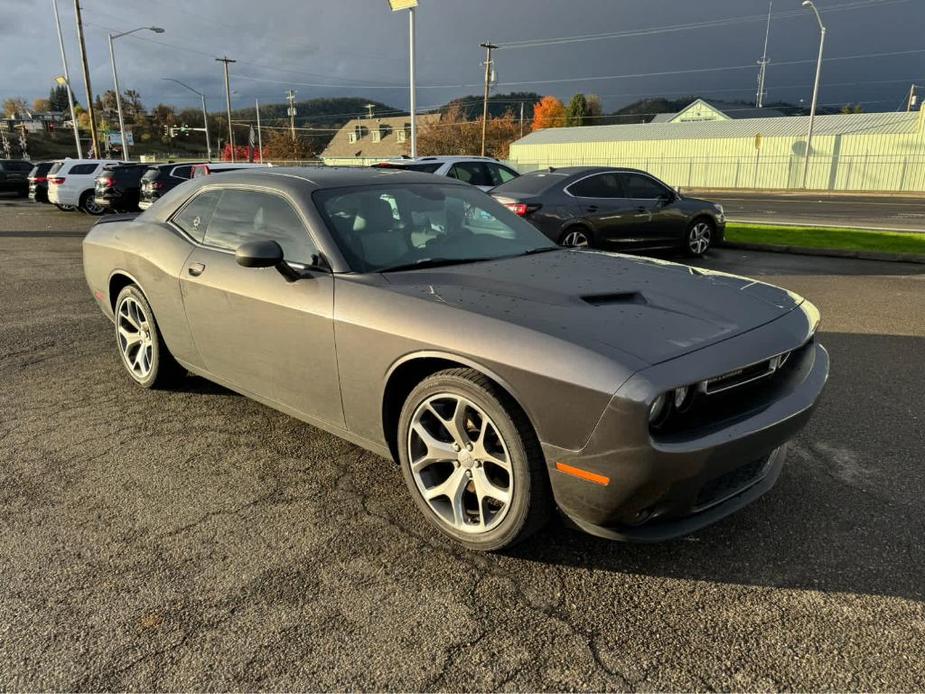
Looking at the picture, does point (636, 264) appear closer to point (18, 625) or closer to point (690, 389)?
point (690, 389)

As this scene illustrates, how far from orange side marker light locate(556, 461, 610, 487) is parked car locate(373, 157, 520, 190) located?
10297 mm

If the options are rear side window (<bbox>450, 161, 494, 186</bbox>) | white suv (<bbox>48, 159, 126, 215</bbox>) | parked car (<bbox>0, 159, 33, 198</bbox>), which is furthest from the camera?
parked car (<bbox>0, 159, 33, 198</bbox>)

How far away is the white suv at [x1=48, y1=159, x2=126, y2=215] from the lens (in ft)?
68.0

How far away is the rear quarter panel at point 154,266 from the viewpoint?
13.6 ft

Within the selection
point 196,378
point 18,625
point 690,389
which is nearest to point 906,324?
point 690,389

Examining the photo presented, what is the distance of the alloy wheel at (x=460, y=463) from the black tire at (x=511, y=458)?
0.08 feet

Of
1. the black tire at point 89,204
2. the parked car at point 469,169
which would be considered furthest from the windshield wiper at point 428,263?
the black tire at point 89,204

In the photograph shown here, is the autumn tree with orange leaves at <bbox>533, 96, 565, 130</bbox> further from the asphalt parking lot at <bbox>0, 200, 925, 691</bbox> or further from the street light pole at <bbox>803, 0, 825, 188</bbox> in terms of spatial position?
the asphalt parking lot at <bbox>0, 200, 925, 691</bbox>

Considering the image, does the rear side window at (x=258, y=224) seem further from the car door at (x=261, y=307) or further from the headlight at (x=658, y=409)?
the headlight at (x=658, y=409)

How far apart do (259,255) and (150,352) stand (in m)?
1.96

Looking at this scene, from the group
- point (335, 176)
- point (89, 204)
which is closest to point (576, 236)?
point (335, 176)

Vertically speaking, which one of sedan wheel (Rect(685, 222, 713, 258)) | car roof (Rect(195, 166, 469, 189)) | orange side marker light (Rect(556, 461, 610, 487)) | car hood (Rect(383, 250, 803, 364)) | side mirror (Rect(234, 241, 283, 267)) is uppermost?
car roof (Rect(195, 166, 469, 189))

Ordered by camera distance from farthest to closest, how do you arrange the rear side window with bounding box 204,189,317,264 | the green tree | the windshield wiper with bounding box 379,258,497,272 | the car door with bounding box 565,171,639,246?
the green tree
the car door with bounding box 565,171,639,246
the rear side window with bounding box 204,189,317,264
the windshield wiper with bounding box 379,258,497,272

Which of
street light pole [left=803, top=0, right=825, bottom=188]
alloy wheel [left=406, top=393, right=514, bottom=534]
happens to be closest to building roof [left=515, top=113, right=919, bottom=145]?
street light pole [left=803, top=0, right=825, bottom=188]
